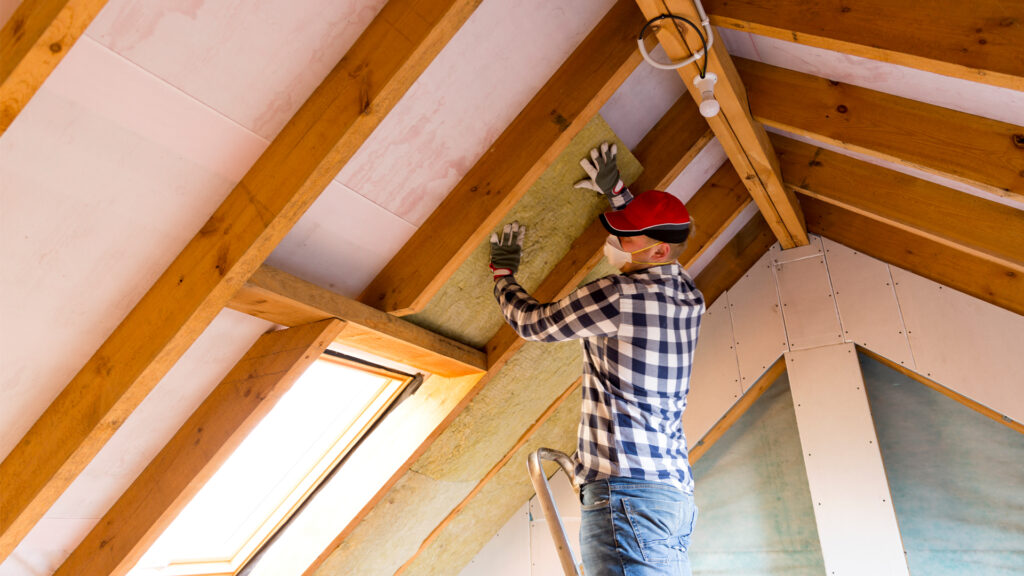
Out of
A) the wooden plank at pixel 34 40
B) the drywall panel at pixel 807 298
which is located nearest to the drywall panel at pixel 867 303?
the drywall panel at pixel 807 298

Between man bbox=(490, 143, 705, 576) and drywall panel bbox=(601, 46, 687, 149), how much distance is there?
0.59 meters

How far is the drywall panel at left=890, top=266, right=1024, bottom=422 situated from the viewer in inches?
110

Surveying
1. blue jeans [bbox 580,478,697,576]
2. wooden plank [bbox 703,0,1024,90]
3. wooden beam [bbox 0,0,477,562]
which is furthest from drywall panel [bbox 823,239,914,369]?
wooden beam [bbox 0,0,477,562]

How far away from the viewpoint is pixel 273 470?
2.66 meters

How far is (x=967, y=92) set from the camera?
1.74 meters

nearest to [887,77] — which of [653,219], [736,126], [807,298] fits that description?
[736,126]

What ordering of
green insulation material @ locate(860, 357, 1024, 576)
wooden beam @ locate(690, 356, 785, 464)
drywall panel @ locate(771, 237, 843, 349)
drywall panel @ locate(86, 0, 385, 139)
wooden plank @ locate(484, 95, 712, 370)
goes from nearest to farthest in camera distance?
drywall panel @ locate(86, 0, 385, 139)
wooden plank @ locate(484, 95, 712, 370)
green insulation material @ locate(860, 357, 1024, 576)
drywall panel @ locate(771, 237, 843, 349)
wooden beam @ locate(690, 356, 785, 464)

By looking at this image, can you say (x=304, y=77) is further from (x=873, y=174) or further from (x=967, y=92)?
(x=873, y=174)

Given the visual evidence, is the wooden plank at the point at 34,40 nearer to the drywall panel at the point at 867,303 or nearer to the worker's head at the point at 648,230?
the worker's head at the point at 648,230

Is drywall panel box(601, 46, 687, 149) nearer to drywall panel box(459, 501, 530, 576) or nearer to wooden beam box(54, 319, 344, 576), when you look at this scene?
wooden beam box(54, 319, 344, 576)

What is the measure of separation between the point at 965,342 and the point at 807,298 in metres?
0.69

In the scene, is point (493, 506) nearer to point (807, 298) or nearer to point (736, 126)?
point (807, 298)

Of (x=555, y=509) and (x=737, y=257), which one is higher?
(x=737, y=257)

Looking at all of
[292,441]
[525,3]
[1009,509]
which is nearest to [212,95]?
[525,3]
